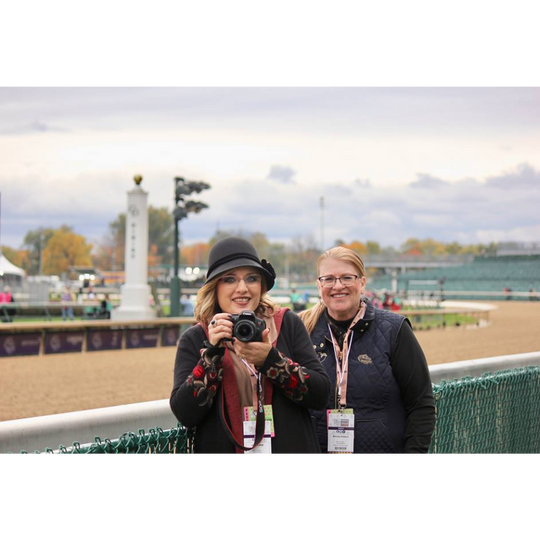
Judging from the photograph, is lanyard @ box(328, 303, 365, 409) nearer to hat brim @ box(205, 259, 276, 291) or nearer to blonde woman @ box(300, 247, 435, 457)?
blonde woman @ box(300, 247, 435, 457)

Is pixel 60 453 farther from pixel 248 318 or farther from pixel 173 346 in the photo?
pixel 173 346

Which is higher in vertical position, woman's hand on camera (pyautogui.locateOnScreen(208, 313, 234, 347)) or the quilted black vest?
woman's hand on camera (pyautogui.locateOnScreen(208, 313, 234, 347))

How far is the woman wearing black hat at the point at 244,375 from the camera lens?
256 centimetres

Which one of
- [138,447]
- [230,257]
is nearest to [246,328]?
[230,257]

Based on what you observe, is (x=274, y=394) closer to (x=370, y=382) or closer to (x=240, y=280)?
(x=240, y=280)

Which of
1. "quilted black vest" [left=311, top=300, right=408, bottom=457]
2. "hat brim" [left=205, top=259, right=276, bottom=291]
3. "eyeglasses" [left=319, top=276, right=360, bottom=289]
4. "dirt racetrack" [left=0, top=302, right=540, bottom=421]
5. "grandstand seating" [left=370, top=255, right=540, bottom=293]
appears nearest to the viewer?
"hat brim" [left=205, top=259, right=276, bottom=291]

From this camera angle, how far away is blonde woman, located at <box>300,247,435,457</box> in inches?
124

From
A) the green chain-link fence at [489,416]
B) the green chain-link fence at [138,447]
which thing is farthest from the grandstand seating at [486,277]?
the green chain-link fence at [138,447]

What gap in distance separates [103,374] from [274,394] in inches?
467

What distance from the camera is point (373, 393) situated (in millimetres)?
3178

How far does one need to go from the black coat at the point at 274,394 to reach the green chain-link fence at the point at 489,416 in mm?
1931

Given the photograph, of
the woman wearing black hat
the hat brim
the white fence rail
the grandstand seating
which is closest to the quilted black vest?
the woman wearing black hat

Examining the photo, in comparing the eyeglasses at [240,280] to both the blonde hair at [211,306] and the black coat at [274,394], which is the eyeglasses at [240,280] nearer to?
the blonde hair at [211,306]

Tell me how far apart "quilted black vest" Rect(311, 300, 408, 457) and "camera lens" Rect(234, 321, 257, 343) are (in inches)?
33.1
